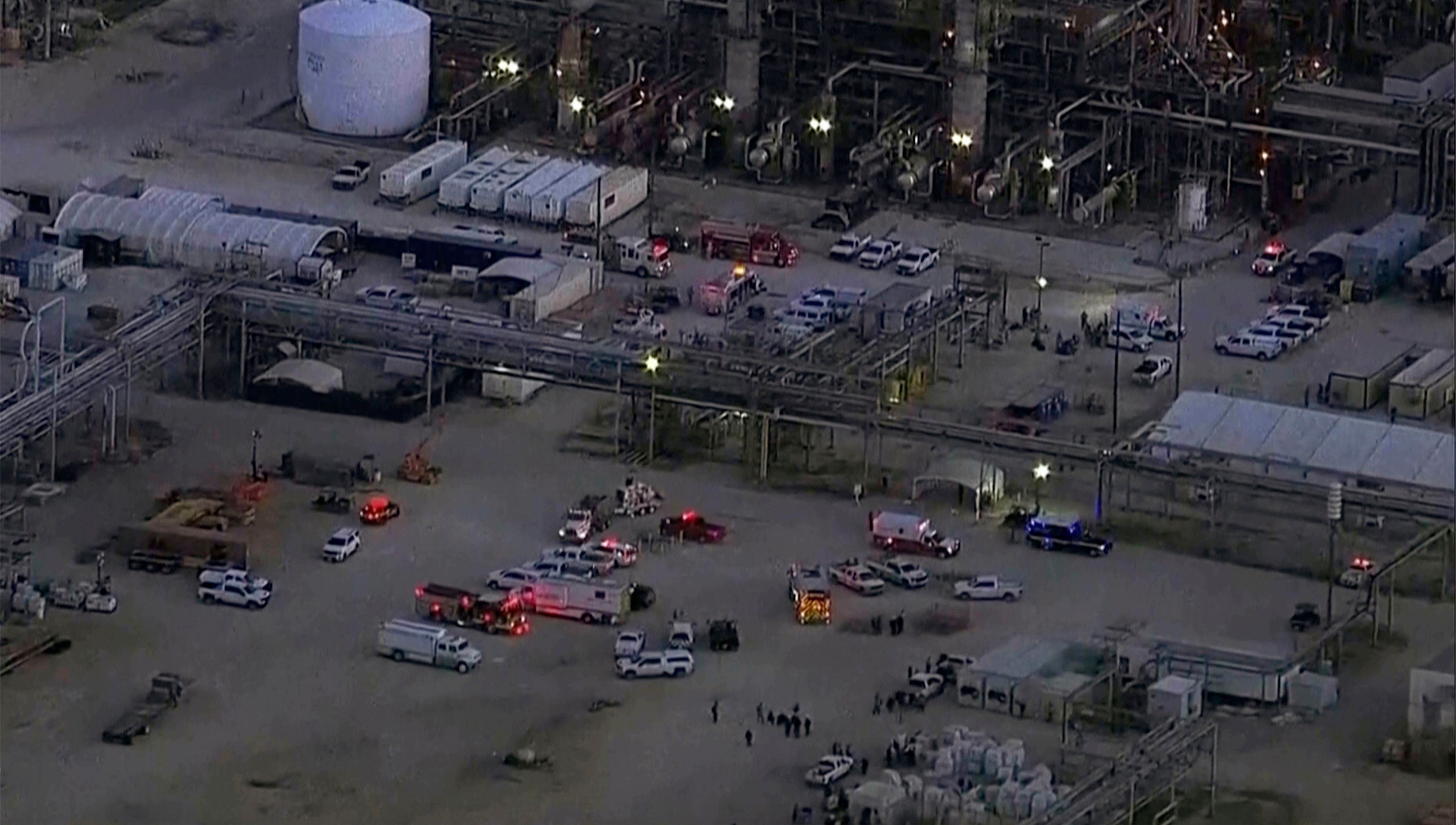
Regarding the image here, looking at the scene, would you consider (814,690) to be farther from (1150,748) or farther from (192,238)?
(192,238)

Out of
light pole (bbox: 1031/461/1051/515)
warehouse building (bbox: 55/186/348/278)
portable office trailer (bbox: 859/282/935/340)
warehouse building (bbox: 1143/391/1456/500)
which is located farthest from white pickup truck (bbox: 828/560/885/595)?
warehouse building (bbox: 55/186/348/278)

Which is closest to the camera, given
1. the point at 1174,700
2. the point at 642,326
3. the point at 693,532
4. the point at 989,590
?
the point at 1174,700

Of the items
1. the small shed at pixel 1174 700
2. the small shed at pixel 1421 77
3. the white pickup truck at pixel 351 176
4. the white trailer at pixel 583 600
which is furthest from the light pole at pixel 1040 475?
the white pickup truck at pixel 351 176

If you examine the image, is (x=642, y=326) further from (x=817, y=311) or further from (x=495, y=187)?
(x=495, y=187)

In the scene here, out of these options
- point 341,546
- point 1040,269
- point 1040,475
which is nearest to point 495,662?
point 341,546

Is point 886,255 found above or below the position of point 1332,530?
below

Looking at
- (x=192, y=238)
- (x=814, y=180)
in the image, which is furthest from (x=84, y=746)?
(x=814, y=180)
